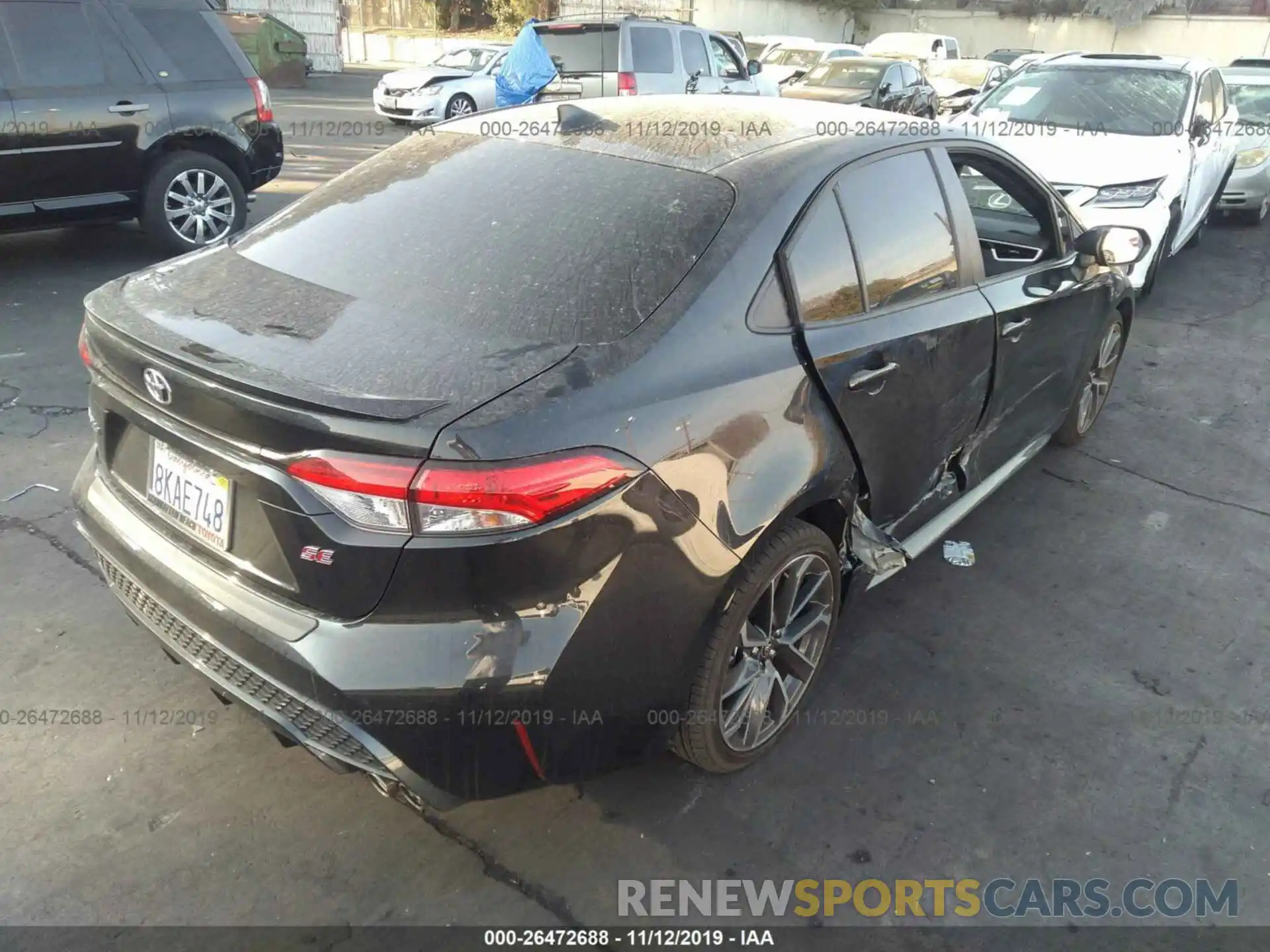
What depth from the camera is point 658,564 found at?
2064 mm

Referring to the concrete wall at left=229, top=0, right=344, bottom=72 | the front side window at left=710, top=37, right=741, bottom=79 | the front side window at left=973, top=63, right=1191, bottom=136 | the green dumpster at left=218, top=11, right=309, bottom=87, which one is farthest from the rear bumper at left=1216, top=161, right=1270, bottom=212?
the concrete wall at left=229, top=0, right=344, bottom=72

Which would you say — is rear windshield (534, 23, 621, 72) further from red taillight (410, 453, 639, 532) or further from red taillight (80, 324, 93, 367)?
red taillight (410, 453, 639, 532)

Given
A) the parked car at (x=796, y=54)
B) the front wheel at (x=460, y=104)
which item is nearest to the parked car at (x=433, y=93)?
the front wheel at (x=460, y=104)

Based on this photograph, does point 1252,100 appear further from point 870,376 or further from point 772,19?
point 772,19

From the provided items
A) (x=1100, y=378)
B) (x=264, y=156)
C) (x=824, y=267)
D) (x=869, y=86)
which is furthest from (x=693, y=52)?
(x=824, y=267)

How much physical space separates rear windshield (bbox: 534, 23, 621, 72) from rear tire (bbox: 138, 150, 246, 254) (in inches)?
219

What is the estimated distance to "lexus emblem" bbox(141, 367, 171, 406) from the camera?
2080 mm

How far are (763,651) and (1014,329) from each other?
5.34ft

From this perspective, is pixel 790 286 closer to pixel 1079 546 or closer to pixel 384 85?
pixel 1079 546

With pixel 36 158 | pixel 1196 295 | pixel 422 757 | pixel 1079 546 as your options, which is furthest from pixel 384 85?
pixel 422 757

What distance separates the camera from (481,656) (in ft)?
6.17

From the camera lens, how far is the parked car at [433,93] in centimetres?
1627

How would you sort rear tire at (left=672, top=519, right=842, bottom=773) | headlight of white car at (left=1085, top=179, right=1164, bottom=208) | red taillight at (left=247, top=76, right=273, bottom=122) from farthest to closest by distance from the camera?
red taillight at (left=247, top=76, right=273, bottom=122) → headlight of white car at (left=1085, top=179, right=1164, bottom=208) → rear tire at (left=672, top=519, right=842, bottom=773)

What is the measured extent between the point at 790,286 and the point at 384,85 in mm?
16393
